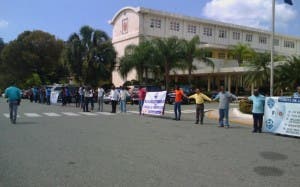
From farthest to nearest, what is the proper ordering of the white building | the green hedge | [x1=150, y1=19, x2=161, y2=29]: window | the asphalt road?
1. [x1=150, y1=19, x2=161, y2=29]: window
2. the white building
3. the green hedge
4. the asphalt road

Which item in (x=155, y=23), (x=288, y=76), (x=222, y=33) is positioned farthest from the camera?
(x=222, y=33)

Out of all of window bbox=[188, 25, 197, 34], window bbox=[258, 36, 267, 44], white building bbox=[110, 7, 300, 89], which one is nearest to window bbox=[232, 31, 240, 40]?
white building bbox=[110, 7, 300, 89]

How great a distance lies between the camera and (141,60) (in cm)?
4462

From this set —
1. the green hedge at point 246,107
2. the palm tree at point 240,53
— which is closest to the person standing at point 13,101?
the green hedge at point 246,107

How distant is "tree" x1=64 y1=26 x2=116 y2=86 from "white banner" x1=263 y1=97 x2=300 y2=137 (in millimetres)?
36132

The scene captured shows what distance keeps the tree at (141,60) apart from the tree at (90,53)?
3.25 meters

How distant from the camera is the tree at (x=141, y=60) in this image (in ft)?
144

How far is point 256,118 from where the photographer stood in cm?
1477

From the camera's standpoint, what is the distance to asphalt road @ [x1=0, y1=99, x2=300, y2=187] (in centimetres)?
697

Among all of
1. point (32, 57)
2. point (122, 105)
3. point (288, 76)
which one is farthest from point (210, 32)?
point (122, 105)

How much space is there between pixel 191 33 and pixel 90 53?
783 inches

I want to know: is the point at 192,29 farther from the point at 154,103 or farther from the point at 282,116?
the point at 282,116

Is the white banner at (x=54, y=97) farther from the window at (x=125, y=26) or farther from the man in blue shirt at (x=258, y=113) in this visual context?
the window at (x=125, y=26)

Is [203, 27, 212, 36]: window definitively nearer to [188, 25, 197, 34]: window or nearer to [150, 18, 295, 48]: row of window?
[150, 18, 295, 48]: row of window
